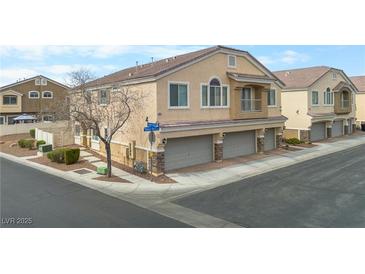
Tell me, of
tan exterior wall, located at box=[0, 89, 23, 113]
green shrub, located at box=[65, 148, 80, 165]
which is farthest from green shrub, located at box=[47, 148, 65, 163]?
tan exterior wall, located at box=[0, 89, 23, 113]

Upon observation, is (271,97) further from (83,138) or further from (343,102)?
(83,138)

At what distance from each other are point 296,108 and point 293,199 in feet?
68.9

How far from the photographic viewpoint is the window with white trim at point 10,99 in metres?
43.7

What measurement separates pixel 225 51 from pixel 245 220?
46.2 ft

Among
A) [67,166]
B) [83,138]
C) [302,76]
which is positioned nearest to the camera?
[67,166]

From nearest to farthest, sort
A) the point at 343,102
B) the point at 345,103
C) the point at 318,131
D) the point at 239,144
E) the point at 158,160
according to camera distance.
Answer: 1. the point at 158,160
2. the point at 239,144
3. the point at 318,131
4. the point at 343,102
5. the point at 345,103

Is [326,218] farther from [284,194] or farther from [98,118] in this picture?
[98,118]

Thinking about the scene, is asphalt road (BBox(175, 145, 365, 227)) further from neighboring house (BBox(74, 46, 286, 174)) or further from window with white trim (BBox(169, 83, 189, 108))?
window with white trim (BBox(169, 83, 189, 108))

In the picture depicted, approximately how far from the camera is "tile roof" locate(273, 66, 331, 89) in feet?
105

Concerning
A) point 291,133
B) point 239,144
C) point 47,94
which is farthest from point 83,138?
point 47,94

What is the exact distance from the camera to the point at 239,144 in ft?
77.0

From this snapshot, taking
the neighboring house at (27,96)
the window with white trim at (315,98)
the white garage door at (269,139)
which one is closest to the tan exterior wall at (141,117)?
the white garage door at (269,139)

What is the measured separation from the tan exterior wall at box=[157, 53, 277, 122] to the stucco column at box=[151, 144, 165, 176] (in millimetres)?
1752

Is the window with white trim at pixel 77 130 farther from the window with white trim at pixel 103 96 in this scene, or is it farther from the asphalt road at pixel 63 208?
the asphalt road at pixel 63 208
